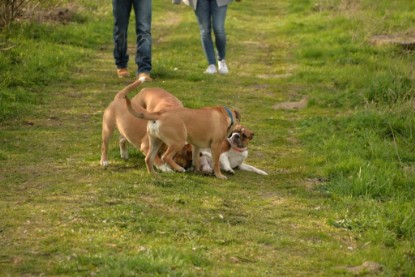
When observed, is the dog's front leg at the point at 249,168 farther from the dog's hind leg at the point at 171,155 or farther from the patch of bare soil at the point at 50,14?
the patch of bare soil at the point at 50,14

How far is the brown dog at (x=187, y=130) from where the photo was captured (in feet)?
23.5

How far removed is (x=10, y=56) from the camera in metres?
12.4

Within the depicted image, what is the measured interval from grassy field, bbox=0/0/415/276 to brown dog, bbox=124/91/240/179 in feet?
0.68

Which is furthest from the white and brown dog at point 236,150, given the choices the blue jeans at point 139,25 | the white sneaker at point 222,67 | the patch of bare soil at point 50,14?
the patch of bare soil at point 50,14

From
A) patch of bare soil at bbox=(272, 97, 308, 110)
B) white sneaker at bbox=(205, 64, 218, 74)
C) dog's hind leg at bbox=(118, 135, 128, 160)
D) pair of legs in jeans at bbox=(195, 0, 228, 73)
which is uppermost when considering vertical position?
pair of legs in jeans at bbox=(195, 0, 228, 73)

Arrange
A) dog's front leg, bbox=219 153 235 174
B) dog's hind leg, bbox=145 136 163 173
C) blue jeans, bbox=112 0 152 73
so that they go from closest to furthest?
1. dog's hind leg, bbox=145 136 163 173
2. dog's front leg, bbox=219 153 235 174
3. blue jeans, bbox=112 0 152 73

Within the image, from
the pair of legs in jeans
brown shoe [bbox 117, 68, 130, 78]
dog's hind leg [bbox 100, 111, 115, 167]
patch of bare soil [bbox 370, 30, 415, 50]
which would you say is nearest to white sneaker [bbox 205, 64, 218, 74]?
the pair of legs in jeans

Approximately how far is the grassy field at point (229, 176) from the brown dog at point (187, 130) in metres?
0.21

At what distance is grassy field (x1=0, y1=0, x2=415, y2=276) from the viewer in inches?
216

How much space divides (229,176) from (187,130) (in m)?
0.78

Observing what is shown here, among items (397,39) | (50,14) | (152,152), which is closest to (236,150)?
(152,152)

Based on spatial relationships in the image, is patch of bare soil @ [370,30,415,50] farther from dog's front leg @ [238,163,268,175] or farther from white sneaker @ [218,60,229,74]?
dog's front leg @ [238,163,268,175]

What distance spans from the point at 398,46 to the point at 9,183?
8.81 metres

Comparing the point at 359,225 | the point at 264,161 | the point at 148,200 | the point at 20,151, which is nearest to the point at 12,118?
the point at 20,151
